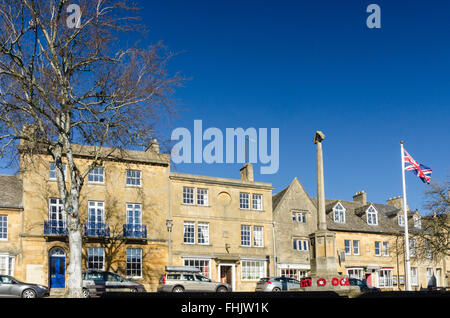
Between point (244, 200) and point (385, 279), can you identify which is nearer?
Answer: point (244, 200)

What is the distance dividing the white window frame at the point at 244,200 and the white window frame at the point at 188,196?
4.29 m

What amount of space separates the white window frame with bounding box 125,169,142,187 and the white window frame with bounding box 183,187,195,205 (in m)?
3.69

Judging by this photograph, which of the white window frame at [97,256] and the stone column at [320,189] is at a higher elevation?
the stone column at [320,189]

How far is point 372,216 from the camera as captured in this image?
51250 millimetres

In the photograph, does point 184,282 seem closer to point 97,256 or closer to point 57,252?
point 97,256

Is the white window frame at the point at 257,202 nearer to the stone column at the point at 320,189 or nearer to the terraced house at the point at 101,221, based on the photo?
the terraced house at the point at 101,221

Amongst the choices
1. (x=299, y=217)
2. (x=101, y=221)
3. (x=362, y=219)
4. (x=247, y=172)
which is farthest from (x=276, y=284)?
(x=362, y=219)

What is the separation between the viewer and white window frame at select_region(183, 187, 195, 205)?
1581 inches

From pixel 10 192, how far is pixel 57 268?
6309 millimetres

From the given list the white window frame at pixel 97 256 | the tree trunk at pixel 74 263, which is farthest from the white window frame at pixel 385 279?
the tree trunk at pixel 74 263

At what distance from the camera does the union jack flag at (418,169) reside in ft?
106

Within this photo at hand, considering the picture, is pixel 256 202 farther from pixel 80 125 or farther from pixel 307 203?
pixel 80 125

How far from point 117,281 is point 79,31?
47.1 feet
